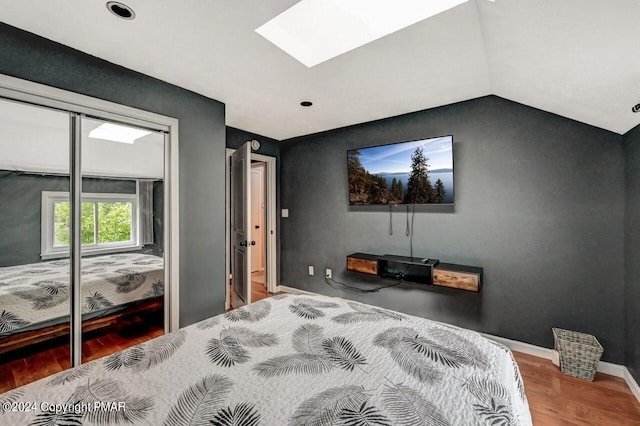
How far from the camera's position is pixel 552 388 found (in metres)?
2.00

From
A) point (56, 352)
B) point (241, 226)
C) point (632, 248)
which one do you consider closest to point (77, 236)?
point (56, 352)

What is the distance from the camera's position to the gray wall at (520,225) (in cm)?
217

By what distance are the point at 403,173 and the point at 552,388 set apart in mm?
2098

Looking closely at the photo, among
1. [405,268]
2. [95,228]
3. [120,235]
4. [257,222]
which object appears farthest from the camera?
[257,222]

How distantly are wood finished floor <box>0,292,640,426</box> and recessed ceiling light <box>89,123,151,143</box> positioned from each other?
1519 mm

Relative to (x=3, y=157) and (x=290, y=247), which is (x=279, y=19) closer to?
A: (x=3, y=157)

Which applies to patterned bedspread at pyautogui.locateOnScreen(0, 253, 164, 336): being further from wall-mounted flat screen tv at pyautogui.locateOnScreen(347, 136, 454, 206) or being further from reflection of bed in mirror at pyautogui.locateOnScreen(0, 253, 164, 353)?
wall-mounted flat screen tv at pyautogui.locateOnScreen(347, 136, 454, 206)

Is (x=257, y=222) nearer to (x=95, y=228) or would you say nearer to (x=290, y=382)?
(x=95, y=228)

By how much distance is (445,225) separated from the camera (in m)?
2.88

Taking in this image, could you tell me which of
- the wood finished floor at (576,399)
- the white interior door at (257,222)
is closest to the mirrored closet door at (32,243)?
the wood finished floor at (576,399)

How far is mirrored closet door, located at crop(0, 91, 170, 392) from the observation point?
5.78 ft

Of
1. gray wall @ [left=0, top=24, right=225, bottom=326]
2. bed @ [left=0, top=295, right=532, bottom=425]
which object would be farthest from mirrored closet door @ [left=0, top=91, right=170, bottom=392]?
bed @ [left=0, top=295, right=532, bottom=425]

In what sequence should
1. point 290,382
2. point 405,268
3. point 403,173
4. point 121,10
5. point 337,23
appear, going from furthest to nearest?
point 405,268 → point 403,173 → point 337,23 → point 121,10 → point 290,382

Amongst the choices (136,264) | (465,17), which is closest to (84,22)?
(136,264)
